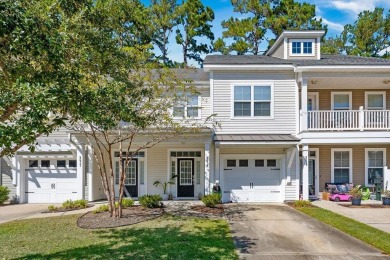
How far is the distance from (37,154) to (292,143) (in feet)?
41.4

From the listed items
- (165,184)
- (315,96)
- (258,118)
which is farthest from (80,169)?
(315,96)

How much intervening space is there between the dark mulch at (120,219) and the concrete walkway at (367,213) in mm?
7089

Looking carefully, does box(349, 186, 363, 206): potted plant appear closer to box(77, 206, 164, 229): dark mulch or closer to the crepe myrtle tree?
the crepe myrtle tree

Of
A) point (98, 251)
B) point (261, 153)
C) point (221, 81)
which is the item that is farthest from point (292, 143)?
point (98, 251)

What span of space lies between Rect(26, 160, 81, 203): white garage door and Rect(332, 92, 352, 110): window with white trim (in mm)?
13897

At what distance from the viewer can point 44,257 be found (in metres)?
7.05

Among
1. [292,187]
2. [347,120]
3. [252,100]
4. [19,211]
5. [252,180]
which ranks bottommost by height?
[19,211]

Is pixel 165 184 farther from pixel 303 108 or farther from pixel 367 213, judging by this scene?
pixel 367 213

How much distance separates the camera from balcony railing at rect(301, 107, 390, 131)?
15.1 m

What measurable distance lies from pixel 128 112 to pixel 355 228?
7495 millimetres

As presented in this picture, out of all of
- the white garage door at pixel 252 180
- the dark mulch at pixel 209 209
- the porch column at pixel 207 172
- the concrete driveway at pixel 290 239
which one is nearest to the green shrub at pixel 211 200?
the dark mulch at pixel 209 209

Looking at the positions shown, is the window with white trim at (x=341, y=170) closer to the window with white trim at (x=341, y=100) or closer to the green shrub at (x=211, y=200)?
the window with white trim at (x=341, y=100)

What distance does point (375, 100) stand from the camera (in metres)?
17.0

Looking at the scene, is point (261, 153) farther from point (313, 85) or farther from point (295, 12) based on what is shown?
point (295, 12)
